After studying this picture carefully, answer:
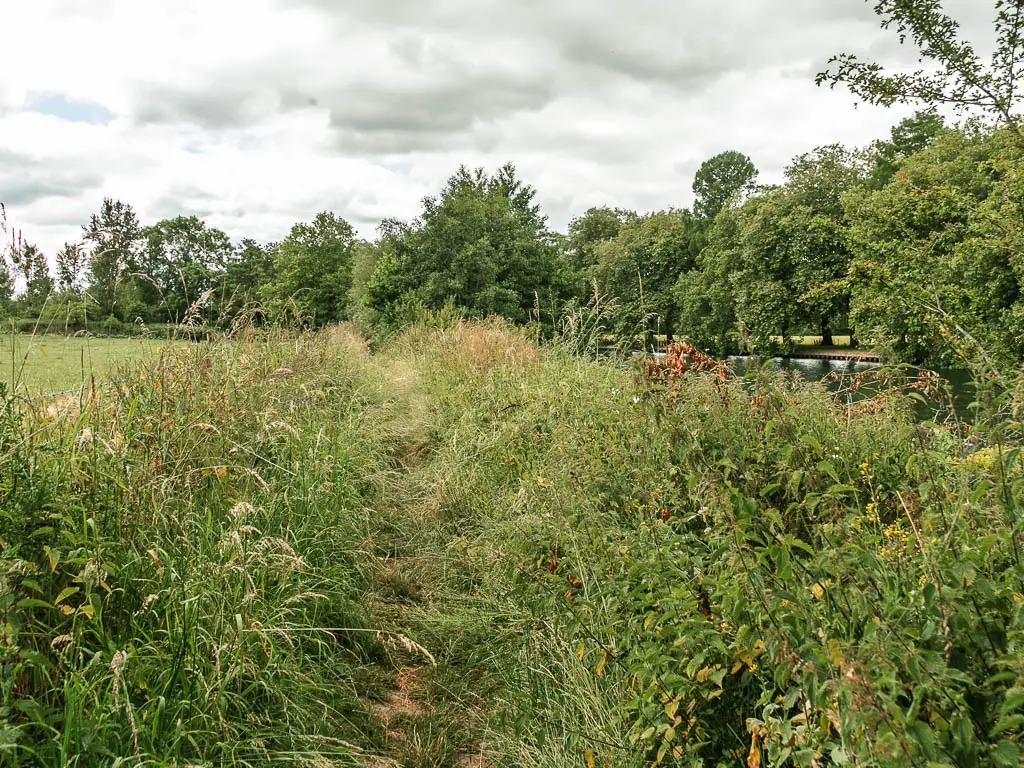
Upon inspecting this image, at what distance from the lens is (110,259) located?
356 cm

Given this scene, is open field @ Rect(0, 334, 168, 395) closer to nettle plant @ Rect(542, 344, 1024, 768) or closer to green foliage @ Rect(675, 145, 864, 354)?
nettle plant @ Rect(542, 344, 1024, 768)

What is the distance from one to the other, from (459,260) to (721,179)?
135 ft

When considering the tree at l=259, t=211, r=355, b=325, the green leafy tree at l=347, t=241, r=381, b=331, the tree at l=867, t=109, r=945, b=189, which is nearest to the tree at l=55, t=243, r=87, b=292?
the green leafy tree at l=347, t=241, r=381, b=331

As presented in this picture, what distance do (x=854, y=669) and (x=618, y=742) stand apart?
122 centimetres

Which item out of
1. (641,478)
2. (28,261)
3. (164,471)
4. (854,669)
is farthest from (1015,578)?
(28,261)

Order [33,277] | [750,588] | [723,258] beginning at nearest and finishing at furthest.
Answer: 1. [750,588]
2. [33,277]
3. [723,258]

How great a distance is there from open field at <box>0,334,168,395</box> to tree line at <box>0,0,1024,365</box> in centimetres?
16

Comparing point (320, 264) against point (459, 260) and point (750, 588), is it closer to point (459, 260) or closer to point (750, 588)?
point (459, 260)

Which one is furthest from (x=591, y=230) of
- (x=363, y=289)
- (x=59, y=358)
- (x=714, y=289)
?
(x=59, y=358)

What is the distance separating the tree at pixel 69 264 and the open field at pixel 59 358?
0.98ft

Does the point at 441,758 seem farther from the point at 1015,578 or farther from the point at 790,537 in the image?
the point at 1015,578

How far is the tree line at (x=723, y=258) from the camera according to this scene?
426 cm

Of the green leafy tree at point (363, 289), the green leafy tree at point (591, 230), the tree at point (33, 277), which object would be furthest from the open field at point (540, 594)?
the green leafy tree at point (591, 230)

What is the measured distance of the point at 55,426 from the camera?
3.07 metres
